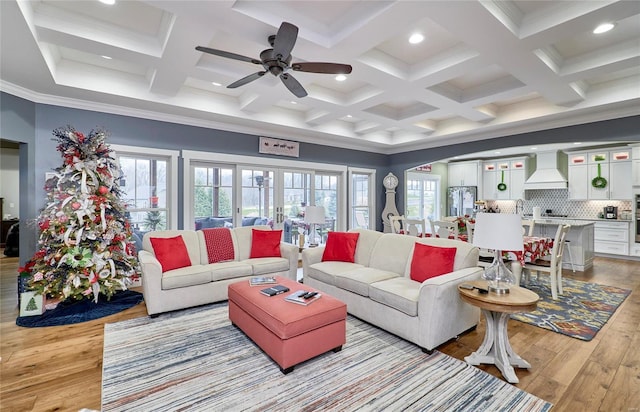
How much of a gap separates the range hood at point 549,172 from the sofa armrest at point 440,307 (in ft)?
22.6

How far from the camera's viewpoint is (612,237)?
22.7ft

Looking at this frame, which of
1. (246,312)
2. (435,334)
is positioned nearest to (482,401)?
(435,334)

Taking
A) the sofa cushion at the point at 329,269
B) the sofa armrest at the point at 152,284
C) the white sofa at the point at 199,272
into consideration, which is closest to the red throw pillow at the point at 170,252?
the white sofa at the point at 199,272

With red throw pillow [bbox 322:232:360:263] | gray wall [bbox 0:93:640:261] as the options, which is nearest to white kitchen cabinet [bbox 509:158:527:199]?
gray wall [bbox 0:93:640:261]

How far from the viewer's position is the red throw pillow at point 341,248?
4.11 meters

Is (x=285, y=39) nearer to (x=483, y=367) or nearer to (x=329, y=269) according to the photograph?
(x=329, y=269)

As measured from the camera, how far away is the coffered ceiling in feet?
8.21

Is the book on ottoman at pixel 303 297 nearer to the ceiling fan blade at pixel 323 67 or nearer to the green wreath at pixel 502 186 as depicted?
the ceiling fan blade at pixel 323 67

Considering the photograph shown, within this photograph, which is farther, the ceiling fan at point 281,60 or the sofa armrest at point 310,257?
the sofa armrest at point 310,257

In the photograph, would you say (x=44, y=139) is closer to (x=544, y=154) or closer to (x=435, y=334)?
(x=435, y=334)

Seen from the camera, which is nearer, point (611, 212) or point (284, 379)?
point (284, 379)

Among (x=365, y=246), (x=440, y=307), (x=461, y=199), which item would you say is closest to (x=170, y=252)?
(x=365, y=246)

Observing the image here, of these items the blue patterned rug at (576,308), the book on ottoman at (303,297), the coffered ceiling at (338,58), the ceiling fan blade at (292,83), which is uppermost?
the coffered ceiling at (338,58)

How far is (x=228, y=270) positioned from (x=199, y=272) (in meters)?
0.37
